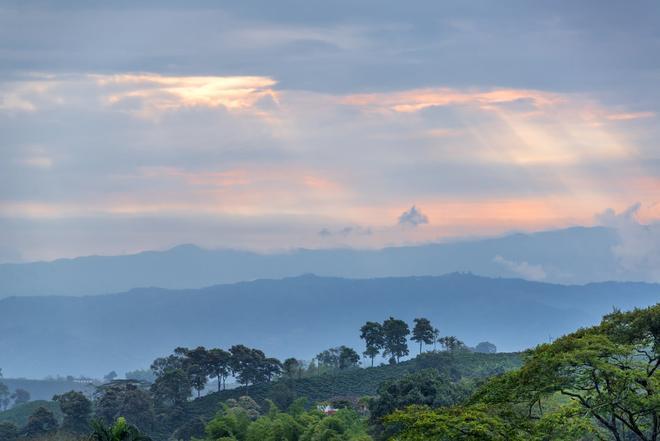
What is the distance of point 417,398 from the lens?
7081cm

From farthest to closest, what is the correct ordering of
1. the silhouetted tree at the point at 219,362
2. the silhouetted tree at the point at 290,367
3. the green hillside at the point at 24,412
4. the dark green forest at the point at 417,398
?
the green hillside at the point at 24,412 → the silhouetted tree at the point at 290,367 → the silhouetted tree at the point at 219,362 → the dark green forest at the point at 417,398

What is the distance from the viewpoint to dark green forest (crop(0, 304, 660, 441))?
129 feet

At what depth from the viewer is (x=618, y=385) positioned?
1527 inches

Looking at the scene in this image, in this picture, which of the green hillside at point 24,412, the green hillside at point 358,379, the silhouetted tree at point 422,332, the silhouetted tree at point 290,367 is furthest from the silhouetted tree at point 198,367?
the silhouetted tree at point 422,332

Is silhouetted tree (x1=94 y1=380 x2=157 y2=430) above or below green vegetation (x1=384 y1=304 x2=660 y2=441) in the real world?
above

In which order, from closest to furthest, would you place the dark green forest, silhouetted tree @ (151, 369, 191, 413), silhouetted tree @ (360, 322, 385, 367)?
the dark green forest → silhouetted tree @ (151, 369, 191, 413) → silhouetted tree @ (360, 322, 385, 367)

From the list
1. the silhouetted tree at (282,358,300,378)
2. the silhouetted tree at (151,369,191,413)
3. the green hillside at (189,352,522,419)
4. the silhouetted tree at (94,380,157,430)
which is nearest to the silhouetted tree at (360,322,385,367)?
the green hillside at (189,352,522,419)

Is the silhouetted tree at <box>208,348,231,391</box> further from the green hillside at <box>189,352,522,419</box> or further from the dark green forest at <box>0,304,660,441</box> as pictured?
the green hillside at <box>189,352,522,419</box>

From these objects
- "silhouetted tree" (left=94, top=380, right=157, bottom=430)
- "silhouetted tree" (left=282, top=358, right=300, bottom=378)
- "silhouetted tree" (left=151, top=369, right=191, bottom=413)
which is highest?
"silhouetted tree" (left=282, top=358, right=300, bottom=378)

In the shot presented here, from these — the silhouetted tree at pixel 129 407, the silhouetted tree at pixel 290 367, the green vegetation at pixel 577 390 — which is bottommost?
the green vegetation at pixel 577 390

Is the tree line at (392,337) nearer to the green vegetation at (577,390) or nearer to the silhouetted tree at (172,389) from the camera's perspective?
the silhouetted tree at (172,389)

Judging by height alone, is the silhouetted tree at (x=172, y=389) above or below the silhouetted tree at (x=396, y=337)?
below

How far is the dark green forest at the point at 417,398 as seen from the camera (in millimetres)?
39188

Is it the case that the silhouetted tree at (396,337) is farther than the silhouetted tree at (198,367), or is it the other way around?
the silhouetted tree at (396,337)
